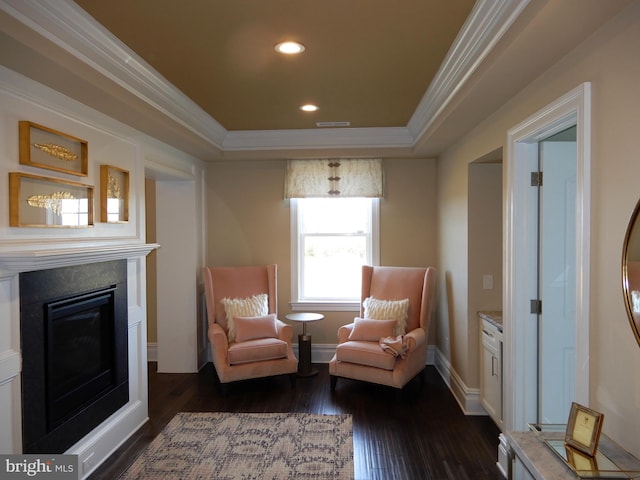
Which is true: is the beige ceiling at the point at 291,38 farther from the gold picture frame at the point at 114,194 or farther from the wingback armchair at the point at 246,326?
the wingback armchair at the point at 246,326

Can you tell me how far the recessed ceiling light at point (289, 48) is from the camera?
8.16ft

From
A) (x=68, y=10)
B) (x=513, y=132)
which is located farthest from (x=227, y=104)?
(x=513, y=132)

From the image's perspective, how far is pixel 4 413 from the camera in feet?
7.06

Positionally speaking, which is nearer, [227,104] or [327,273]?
[227,104]

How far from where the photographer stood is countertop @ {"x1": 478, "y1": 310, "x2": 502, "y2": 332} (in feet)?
10.6

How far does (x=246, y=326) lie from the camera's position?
4.31 meters

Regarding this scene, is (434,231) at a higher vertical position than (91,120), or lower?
lower

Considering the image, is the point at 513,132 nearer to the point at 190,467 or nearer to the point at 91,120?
the point at 91,120

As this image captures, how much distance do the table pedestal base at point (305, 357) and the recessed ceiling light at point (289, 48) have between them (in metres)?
3.04

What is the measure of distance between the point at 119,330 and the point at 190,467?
3.51ft

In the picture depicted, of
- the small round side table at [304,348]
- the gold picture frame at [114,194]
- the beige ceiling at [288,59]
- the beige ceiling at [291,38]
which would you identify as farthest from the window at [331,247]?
the gold picture frame at [114,194]

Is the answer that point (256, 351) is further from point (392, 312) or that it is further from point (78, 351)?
point (78, 351)

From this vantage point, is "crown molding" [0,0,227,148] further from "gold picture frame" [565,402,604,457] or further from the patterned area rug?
"gold picture frame" [565,402,604,457]

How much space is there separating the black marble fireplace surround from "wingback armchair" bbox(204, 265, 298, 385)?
0.98 metres
